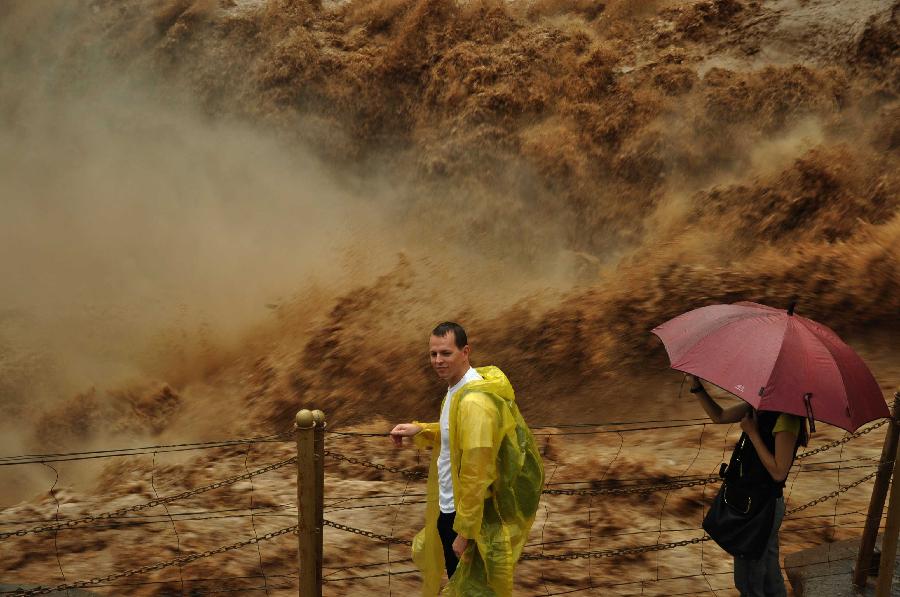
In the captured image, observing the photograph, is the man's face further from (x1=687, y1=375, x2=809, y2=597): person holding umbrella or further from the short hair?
(x1=687, y1=375, x2=809, y2=597): person holding umbrella

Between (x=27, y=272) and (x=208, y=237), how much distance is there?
3395 millimetres

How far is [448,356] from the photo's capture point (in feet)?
11.6

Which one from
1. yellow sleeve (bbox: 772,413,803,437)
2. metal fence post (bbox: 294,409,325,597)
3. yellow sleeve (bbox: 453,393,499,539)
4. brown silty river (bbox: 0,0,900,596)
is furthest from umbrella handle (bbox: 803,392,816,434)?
brown silty river (bbox: 0,0,900,596)

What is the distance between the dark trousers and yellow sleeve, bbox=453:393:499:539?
0.27 m

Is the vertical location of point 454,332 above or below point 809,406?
above

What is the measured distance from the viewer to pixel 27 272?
14938mm

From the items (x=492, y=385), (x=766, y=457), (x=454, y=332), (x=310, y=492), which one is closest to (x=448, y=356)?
(x=454, y=332)

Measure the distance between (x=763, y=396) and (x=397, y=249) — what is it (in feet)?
32.7

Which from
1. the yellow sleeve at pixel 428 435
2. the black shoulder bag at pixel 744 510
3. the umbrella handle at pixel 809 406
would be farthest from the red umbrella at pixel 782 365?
the yellow sleeve at pixel 428 435

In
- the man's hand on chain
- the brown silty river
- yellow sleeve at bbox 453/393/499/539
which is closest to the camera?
yellow sleeve at bbox 453/393/499/539

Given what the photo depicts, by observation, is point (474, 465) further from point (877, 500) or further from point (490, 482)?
point (877, 500)

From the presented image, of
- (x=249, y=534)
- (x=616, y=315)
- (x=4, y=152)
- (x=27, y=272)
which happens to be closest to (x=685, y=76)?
(x=616, y=315)

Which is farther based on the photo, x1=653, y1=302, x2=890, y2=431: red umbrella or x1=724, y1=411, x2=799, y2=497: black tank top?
x1=724, y1=411, x2=799, y2=497: black tank top

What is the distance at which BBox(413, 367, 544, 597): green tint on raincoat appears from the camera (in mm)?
3322
